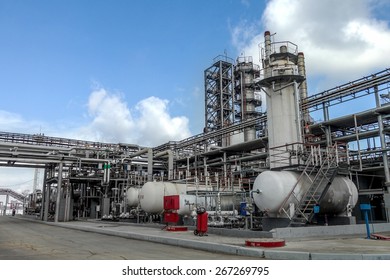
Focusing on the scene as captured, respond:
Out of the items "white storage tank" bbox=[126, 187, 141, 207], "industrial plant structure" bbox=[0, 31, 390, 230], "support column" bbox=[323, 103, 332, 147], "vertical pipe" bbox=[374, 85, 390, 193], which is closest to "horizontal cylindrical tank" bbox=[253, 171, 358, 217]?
"industrial plant structure" bbox=[0, 31, 390, 230]

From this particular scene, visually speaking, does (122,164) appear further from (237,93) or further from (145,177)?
(237,93)

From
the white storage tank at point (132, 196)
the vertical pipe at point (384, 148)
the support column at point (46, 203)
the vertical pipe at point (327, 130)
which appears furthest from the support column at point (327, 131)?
the support column at point (46, 203)

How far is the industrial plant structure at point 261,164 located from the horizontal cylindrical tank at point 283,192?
0.15ft

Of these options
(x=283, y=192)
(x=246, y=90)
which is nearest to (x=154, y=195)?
(x=283, y=192)

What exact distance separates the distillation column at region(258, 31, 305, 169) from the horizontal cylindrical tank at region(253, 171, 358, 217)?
1.65 metres

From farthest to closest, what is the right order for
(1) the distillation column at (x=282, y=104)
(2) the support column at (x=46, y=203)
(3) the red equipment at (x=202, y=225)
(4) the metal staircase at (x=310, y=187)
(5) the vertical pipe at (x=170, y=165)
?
1. (2) the support column at (x=46, y=203)
2. (5) the vertical pipe at (x=170, y=165)
3. (1) the distillation column at (x=282, y=104)
4. (4) the metal staircase at (x=310, y=187)
5. (3) the red equipment at (x=202, y=225)

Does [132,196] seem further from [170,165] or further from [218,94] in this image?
[218,94]

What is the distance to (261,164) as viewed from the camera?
28.7 m

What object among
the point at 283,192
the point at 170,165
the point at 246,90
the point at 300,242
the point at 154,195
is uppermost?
the point at 246,90

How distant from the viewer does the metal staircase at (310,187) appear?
14.2 metres

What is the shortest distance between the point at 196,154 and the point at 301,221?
20684mm

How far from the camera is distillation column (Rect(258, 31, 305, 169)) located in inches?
660

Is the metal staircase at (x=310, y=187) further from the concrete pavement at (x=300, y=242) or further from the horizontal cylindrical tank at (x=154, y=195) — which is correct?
the horizontal cylindrical tank at (x=154, y=195)

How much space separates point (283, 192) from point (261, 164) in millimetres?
14559
